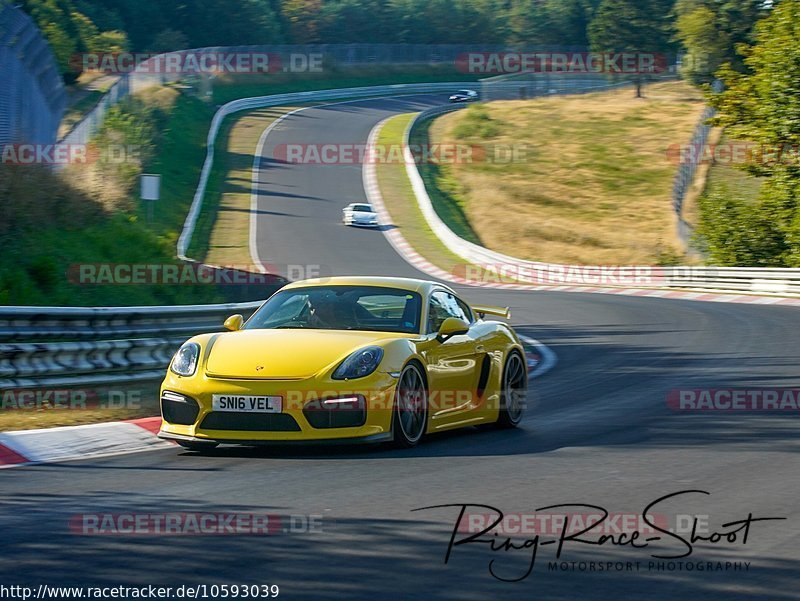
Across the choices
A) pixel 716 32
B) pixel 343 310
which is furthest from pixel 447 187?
pixel 343 310

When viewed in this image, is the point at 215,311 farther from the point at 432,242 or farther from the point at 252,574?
the point at 432,242

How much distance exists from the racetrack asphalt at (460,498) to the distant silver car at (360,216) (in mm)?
32935

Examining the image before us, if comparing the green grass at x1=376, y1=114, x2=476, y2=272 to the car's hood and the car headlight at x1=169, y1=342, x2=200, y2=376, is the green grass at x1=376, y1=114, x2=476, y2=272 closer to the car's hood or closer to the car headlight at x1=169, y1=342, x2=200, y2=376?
the car's hood

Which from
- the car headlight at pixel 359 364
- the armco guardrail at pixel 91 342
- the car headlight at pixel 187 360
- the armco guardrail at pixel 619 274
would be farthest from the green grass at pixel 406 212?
the car headlight at pixel 359 364

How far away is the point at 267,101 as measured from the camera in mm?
76688

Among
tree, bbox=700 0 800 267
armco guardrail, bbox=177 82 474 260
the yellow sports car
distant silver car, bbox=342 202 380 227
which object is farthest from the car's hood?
distant silver car, bbox=342 202 380 227

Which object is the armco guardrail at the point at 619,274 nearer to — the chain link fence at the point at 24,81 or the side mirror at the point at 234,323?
the chain link fence at the point at 24,81

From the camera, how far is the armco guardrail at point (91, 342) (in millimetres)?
10633

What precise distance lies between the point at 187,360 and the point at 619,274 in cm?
2811

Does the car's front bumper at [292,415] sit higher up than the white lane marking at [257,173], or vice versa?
the white lane marking at [257,173]

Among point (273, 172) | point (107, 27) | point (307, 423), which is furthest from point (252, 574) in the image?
point (107, 27)

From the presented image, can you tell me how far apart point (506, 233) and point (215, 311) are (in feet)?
112

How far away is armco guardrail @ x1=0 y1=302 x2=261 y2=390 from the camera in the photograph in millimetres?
10633

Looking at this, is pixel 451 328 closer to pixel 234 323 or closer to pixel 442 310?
pixel 442 310
